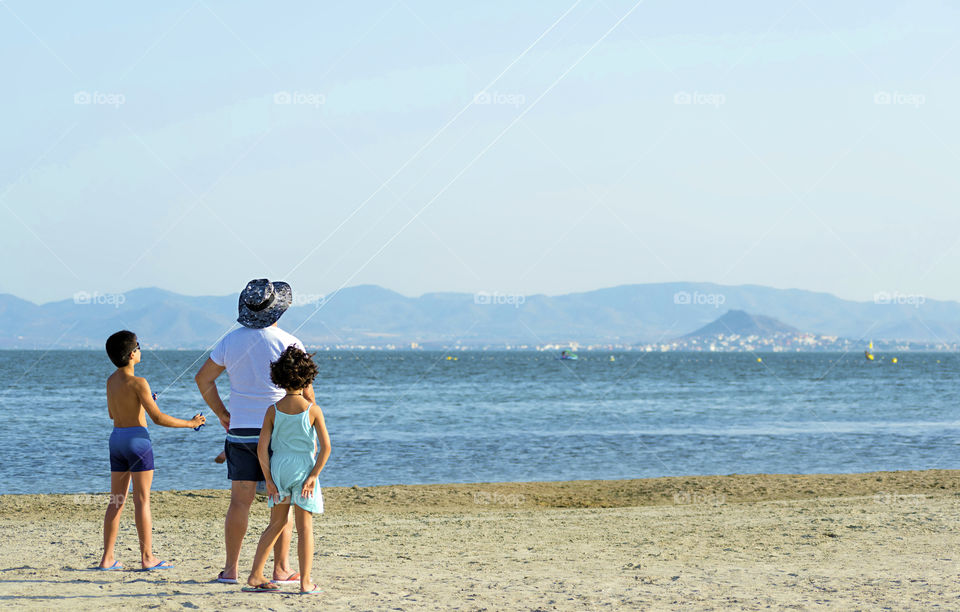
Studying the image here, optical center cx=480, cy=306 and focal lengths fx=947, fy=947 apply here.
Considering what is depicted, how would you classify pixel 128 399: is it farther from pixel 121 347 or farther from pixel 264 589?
pixel 264 589

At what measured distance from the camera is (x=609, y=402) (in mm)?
45031

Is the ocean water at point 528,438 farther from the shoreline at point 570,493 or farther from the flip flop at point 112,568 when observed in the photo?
the flip flop at point 112,568

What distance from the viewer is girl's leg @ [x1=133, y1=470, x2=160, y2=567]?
6.66m

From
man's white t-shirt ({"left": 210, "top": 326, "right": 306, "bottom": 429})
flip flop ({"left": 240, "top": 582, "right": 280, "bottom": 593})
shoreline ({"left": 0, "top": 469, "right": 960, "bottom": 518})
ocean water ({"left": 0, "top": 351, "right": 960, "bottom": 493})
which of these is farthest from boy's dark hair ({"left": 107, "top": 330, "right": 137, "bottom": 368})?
ocean water ({"left": 0, "top": 351, "right": 960, "bottom": 493})

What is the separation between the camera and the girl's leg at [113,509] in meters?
6.67

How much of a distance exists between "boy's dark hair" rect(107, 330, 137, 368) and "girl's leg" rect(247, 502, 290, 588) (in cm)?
153

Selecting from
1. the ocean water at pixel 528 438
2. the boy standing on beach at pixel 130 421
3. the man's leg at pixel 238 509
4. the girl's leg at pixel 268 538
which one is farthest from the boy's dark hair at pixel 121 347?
the ocean water at pixel 528 438

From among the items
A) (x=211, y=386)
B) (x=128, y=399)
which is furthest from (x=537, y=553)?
(x=128, y=399)

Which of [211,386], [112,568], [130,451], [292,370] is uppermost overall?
[292,370]

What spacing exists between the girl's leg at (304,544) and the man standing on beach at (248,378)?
0.47 feet

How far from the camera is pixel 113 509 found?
270 inches

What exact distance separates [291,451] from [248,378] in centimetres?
54

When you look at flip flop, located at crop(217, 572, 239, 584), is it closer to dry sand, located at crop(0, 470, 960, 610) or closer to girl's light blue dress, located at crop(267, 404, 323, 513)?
dry sand, located at crop(0, 470, 960, 610)

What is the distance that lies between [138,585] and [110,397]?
131 centimetres
